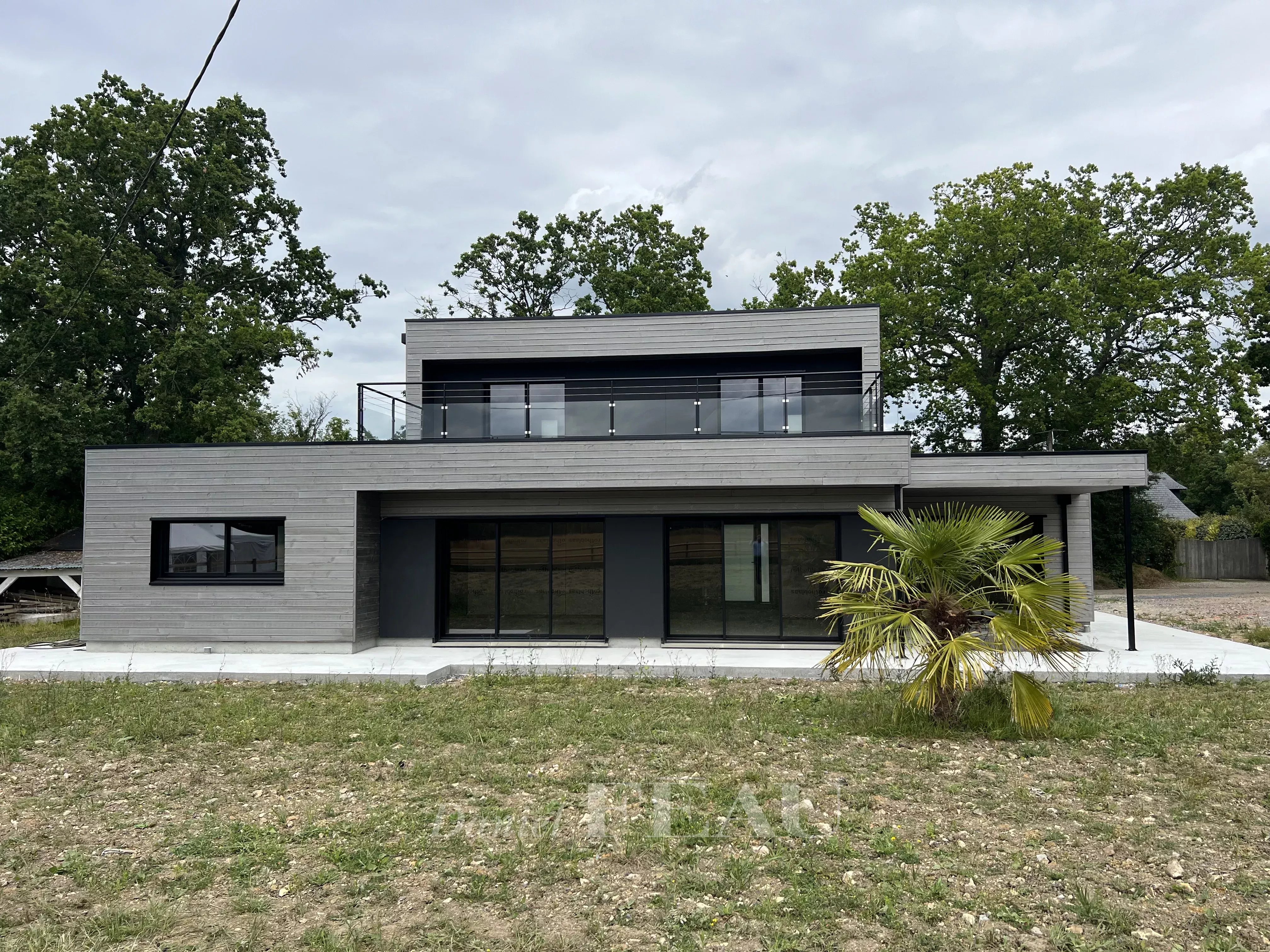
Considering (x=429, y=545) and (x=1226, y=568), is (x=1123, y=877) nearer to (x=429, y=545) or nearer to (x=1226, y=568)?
(x=429, y=545)

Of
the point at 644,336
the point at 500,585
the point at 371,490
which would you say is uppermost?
the point at 644,336

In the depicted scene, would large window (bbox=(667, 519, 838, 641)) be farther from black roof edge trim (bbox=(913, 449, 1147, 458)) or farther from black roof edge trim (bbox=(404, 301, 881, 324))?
black roof edge trim (bbox=(404, 301, 881, 324))

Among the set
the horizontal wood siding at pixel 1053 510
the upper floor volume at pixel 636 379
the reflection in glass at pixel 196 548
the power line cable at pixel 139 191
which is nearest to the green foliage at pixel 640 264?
the power line cable at pixel 139 191

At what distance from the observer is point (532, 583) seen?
50.2ft

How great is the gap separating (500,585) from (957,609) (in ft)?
29.4

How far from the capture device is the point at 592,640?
15.0m

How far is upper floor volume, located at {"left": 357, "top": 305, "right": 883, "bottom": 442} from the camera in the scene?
14.8 metres

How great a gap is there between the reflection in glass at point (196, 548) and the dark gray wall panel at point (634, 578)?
665 centimetres

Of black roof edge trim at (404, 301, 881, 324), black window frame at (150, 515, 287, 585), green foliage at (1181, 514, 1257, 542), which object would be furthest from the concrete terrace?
green foliage at (1181, 514, 1257, 542)

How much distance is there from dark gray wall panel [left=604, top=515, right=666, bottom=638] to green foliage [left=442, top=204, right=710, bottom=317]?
17.5m

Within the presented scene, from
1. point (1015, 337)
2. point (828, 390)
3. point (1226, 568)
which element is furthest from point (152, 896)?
point (1226, 568)

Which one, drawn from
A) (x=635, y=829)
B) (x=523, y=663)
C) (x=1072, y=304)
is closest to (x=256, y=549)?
(x=523, y=663)

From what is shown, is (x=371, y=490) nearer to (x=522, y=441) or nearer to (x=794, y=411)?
(x=522, y=441)

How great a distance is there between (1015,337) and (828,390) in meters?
17.1
